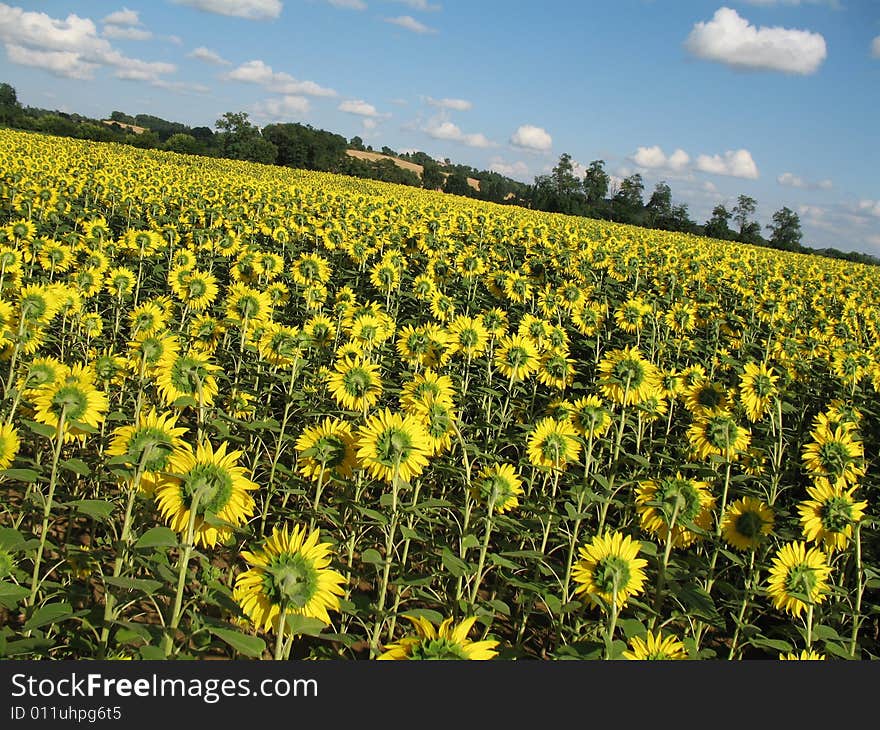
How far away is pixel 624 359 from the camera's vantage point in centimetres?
447

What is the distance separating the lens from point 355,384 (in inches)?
158

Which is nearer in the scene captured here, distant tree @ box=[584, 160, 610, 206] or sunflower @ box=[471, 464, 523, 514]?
sunflower @ box=[471, 464, 523, 514]

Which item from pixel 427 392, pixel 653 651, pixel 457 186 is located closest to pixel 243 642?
pixel 653 651

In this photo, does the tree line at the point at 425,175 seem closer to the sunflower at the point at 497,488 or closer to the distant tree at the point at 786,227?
the distant tree at the point at 786,227

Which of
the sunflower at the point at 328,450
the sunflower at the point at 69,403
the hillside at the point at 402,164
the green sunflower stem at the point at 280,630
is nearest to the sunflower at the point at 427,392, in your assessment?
the sunflower at the point at 328,450

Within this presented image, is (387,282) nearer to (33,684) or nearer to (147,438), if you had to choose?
(147,438)

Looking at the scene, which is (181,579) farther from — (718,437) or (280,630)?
(718,437)

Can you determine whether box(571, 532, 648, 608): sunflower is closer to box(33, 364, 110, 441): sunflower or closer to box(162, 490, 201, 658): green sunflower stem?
box(162, 490, 201, 658): green sunflower stem

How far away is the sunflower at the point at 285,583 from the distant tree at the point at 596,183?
7129 centimetres

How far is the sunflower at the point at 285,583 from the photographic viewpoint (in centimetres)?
192

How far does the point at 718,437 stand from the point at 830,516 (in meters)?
0.84

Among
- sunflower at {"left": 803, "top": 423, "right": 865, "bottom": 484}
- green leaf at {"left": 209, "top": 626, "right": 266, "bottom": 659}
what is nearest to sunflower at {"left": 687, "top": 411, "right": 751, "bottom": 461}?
sunflower at {"left": 803, "top": 423, "right": 865, "bottom": 484}

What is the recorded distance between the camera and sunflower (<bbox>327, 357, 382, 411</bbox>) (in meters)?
3.97

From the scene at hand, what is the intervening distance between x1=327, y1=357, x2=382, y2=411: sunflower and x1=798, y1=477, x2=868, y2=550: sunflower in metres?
2.45
